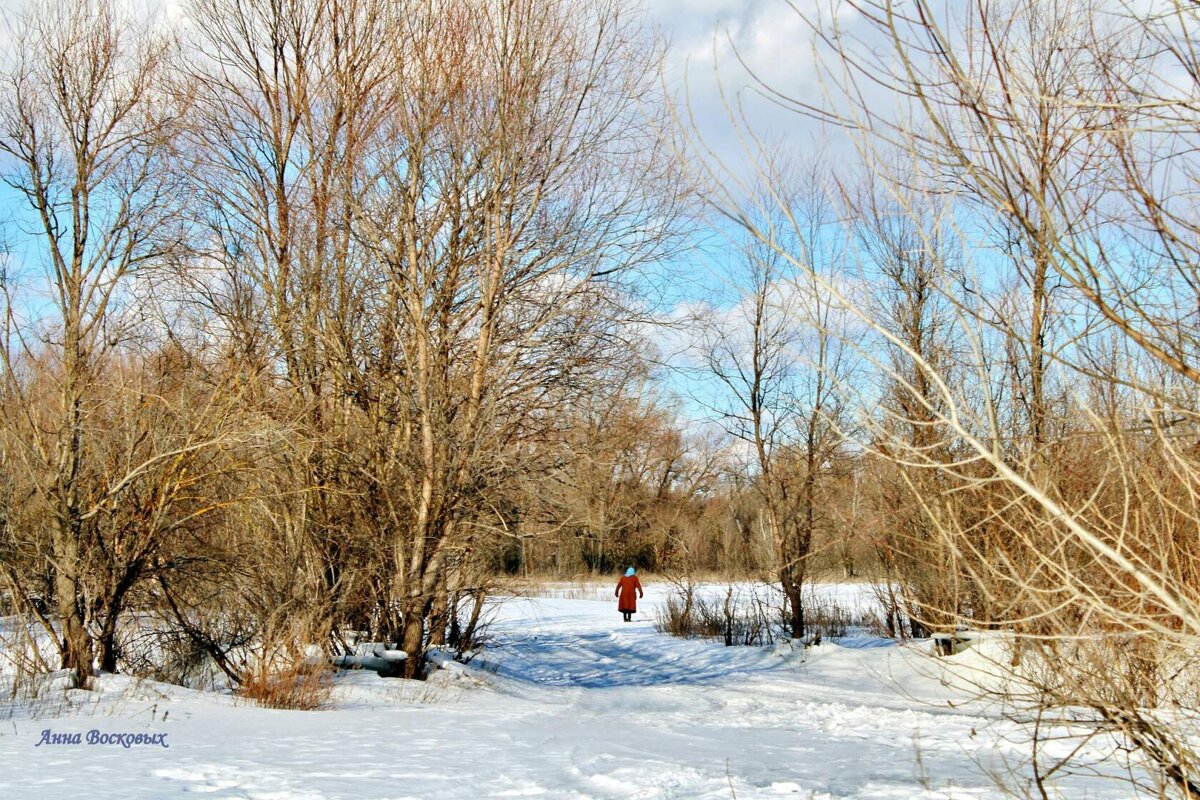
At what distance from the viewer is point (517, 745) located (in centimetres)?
658

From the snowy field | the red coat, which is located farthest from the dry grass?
the red coat

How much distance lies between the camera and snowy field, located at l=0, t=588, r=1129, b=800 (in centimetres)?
491

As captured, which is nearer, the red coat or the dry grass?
the dry grass

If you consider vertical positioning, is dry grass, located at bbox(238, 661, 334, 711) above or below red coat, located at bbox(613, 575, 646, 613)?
below

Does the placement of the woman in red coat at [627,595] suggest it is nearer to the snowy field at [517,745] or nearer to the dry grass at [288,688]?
the snowy field at [517,745]

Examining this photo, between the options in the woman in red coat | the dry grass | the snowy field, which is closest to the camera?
the snowy field

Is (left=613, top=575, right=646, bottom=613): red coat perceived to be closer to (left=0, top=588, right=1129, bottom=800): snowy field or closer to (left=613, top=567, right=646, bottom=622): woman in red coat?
(left=613, top=567, right=646, bottom=622): woman in red coat

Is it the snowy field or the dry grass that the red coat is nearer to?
the snowy field

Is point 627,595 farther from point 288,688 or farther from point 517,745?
point 517,745

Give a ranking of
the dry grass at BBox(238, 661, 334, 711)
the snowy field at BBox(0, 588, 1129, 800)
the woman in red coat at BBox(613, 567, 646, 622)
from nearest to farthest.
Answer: the snowy field at BBox(0, 588, 1129, 800), the dry grass at BBox(238, 661, 334, 711), the woman in red coat at BBox(613, 567, 646, 622)

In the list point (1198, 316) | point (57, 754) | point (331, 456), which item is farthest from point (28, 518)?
point (1198, 316)

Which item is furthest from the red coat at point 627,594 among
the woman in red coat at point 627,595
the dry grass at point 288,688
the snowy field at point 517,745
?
the dry grass at point 288,688

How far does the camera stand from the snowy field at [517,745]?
193 inches

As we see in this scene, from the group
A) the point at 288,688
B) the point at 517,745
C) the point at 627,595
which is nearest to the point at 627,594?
the point at 627,595
